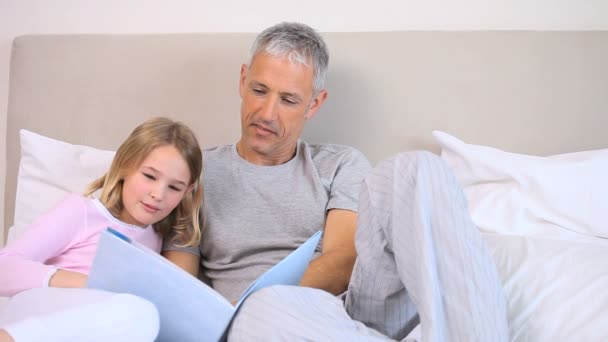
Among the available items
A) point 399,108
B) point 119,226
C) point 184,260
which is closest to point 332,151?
point 399,108

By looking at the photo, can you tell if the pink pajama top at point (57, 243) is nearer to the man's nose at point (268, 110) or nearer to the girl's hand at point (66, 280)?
the girl's hand at point (66, 280)

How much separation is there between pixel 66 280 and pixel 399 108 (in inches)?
40.0

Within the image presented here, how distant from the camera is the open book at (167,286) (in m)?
0.99

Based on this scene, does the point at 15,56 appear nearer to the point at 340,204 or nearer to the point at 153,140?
the point at 153,140

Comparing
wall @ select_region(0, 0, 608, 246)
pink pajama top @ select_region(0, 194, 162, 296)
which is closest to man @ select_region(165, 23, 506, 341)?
pink pajama top @ select_region(0, 194, 162, 296)

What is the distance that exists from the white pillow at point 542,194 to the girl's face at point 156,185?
733 millimetres

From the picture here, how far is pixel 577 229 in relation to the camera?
5.12 feet

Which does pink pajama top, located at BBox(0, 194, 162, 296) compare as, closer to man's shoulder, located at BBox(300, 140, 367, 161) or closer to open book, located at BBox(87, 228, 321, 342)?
open book, located at BBox(87, 228, 321, 342)

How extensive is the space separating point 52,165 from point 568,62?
147cm

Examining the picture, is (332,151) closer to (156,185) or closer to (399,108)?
(399,108)

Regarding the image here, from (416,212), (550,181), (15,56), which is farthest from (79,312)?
(15,56)

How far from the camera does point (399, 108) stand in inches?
72.4

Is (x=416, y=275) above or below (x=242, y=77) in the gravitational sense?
below

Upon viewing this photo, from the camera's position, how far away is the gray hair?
5.48 ft
